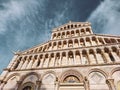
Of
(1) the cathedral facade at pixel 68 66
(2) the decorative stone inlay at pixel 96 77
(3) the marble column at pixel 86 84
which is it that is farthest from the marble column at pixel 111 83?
(3) the marble column at pixel 86 84

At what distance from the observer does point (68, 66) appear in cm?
1355

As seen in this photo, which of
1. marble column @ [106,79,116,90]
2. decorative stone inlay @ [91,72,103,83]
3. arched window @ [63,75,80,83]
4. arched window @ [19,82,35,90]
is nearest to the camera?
marble column @ [106,79,116,90]

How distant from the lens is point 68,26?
2242cm

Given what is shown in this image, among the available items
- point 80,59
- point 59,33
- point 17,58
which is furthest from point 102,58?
point 17,58

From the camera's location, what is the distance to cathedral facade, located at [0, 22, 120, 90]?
11752 mm

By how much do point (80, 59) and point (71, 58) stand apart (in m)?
1.37

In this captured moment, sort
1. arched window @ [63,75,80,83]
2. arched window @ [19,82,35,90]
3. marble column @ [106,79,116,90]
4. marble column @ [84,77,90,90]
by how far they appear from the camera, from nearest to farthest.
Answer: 1. marble column @ [106,79,116,90]
2. marble column @ [84,77,90,90]
3. arched window @ [63,75,80,83]
4. arched window @ [19,82,35,90]

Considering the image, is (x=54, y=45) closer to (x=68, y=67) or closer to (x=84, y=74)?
(x=68, y=67)

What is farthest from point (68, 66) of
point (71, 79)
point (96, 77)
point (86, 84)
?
point (96, 77)

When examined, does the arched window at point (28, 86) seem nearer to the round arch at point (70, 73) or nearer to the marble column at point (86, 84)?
the round arch at point (70, 73)

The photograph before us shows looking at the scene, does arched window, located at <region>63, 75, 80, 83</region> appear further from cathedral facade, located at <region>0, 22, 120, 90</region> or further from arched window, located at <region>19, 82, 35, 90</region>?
arched window, located at <region>19, 82, 35, 90</region>

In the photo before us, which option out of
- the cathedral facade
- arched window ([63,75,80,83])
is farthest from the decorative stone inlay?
arched window ([63,75,80,83])

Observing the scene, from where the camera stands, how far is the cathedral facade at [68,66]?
11.8 metres

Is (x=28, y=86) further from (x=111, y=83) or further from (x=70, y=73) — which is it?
(x=111, y=83)
